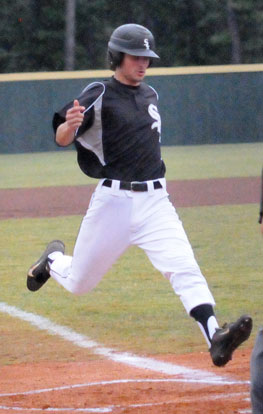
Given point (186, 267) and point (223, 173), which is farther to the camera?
point (223, 173)

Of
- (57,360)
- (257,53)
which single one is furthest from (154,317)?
(257,53)

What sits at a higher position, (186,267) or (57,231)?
(186,267)

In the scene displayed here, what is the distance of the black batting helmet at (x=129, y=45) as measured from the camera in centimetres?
549

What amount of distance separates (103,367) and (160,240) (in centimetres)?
95

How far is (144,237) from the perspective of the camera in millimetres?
5387

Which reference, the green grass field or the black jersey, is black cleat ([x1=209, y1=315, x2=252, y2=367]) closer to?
the black jersey

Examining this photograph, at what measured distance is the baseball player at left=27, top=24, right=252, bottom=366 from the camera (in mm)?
5309

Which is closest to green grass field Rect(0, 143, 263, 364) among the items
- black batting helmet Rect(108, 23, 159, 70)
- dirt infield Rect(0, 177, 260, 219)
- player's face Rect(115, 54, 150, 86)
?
dirt infield Rect(0, 177, 260, 219)

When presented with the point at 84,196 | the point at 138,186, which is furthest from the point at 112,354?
the point at 84,196

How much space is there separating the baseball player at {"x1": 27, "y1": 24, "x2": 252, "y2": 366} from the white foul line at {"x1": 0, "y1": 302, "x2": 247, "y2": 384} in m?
0.49

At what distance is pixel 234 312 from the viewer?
7270mm

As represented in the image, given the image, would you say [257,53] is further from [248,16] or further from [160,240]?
[160,240]

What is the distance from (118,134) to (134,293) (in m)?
3.04

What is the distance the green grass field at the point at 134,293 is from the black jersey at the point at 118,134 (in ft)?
4.48
